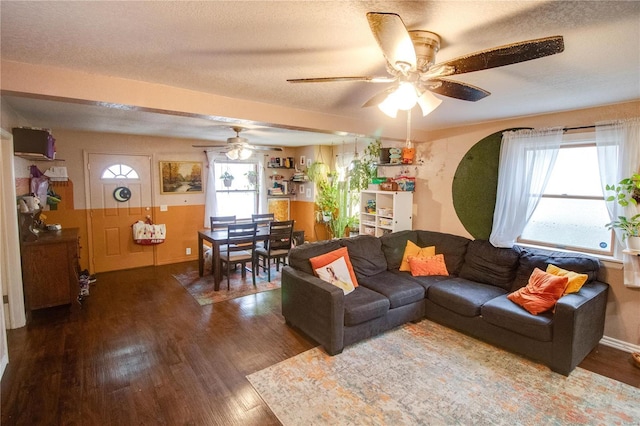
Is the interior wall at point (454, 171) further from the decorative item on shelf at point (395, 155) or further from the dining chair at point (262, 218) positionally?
the dining chair at point (262, 218)

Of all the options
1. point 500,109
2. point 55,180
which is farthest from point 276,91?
point 55,180

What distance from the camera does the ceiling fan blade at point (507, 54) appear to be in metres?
1.28

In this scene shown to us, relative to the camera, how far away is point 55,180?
4.85 m

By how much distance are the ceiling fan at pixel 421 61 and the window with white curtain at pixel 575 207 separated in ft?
7.34

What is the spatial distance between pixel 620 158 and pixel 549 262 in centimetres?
115

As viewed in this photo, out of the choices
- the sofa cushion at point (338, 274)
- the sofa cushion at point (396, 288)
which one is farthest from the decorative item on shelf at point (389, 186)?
the sofa cushion at point (338, 274)

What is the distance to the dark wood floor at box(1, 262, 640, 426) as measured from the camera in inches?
86.1

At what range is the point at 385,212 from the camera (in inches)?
188

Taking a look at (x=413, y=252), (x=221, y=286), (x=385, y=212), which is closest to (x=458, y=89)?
(x=413, y=252)

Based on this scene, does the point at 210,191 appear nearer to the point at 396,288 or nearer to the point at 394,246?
the point at 394,246

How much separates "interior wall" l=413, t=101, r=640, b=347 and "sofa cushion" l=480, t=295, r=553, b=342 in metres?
0.94

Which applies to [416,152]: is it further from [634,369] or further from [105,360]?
[105,360]

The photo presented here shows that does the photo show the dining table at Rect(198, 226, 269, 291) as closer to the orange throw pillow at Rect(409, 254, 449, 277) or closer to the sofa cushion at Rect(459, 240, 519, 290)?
the orange throw pillow at Rect(409, 254, 449, 277)

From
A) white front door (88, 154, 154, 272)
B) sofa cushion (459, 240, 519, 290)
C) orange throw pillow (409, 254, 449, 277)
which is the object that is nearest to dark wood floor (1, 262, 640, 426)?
sofa cushion (459, 240, 519, 290)
